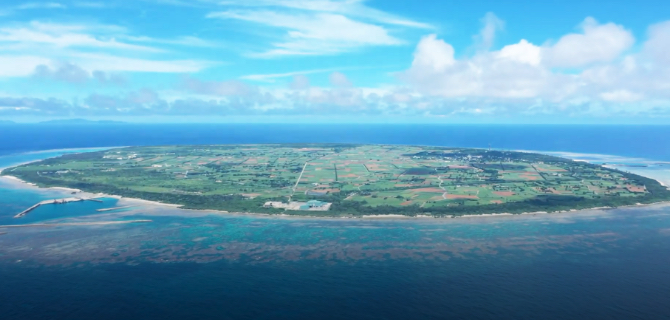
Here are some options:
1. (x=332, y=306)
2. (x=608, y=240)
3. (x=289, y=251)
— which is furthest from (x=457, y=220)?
(x=332, y=306)

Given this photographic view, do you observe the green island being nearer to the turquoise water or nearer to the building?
the building

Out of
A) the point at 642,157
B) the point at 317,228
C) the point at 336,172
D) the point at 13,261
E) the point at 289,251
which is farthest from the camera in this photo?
the point at 642,157

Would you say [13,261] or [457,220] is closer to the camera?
[13,261]

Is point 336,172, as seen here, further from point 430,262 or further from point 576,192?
point 430,262

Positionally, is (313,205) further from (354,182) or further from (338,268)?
(338,268)

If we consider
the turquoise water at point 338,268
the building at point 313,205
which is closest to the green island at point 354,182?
the building at point 313,205

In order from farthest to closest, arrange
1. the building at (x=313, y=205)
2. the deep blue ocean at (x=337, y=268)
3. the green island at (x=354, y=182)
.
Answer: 1. the green island at (x=354, y=182)
2. the building at (x=313, y=205)
3. the deep blue ocean at (x=337, y=268)

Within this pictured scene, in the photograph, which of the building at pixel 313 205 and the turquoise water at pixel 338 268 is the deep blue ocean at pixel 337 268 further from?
the building at pixel 313 205
